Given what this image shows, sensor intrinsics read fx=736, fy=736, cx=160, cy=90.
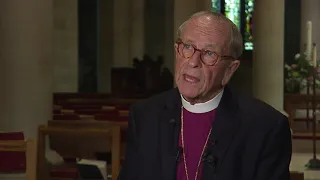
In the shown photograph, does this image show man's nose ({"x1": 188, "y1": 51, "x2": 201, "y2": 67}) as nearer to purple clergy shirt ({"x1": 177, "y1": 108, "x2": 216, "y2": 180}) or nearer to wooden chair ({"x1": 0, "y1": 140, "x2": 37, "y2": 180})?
purple clergy shirt ({"x1": 177, "y1": 108, "x2": 216, "y2": 180})

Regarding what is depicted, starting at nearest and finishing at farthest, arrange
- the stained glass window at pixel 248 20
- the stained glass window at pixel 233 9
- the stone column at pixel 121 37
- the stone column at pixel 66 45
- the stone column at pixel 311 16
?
1. the stone column at pixel 66 45
2. the stone column at pixel 311 16
3. the stone column at pixel 121 37
4. the stained glass window at pixel 248 20
5. the stained glass window at pixel 233 9

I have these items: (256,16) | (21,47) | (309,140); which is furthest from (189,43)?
(256,16)

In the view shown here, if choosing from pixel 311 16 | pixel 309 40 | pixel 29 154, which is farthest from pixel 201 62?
pixel 311 16

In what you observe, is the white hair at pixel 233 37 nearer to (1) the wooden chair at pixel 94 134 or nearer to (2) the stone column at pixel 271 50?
(1) the wooden chair at pixel 94 134

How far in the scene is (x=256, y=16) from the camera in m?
11.3

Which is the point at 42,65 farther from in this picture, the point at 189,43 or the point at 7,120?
the point at 189,43

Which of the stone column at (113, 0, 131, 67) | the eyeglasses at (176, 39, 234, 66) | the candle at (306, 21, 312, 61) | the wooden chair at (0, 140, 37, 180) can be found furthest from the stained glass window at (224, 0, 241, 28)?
the eyeglasses at (176, 39, 234, 66)

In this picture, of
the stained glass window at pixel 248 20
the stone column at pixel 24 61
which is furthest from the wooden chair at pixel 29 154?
the stained glass window at pixel 248 20

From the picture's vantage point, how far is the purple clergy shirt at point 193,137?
6.97 feet

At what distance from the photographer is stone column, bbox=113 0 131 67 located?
19.5 metres

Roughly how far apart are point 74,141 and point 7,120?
4.61ft

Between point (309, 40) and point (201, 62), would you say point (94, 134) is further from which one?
point (309, 40)

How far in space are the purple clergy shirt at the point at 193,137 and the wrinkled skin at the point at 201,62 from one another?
0.10 meters

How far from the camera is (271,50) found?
35.5ft
